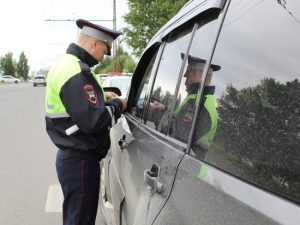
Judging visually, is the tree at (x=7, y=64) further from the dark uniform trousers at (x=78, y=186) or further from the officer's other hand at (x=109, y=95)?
the dark uniform trousers at (x=78, y=186)

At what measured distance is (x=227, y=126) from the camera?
5.47 ft

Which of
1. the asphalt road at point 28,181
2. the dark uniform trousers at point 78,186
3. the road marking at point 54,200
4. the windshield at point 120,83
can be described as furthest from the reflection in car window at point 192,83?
the windshield at point 120,83

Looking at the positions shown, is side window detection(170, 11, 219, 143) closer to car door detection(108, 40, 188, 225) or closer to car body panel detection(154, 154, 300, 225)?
car door detection(108, 40, 188, 225)

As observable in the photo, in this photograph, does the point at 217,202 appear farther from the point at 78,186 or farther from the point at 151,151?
the point at 78,186

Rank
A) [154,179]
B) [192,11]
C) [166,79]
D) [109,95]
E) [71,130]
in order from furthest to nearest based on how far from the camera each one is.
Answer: [109,95] < [71,130] < [166,79] < [192,11] < [154,179]

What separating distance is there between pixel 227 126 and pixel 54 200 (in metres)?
4.46

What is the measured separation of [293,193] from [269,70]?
0.42 m

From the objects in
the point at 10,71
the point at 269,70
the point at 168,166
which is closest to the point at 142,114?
the point at 168,166

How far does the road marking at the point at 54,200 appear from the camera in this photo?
5.47 metres

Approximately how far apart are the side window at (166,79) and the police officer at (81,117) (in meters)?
0.37

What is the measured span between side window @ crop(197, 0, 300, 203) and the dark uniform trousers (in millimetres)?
1531

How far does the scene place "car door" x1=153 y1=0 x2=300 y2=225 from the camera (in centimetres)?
130

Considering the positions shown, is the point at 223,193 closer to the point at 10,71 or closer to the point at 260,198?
the point at 260,198

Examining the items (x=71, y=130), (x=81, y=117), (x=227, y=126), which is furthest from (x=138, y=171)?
(x=227, y=126)
